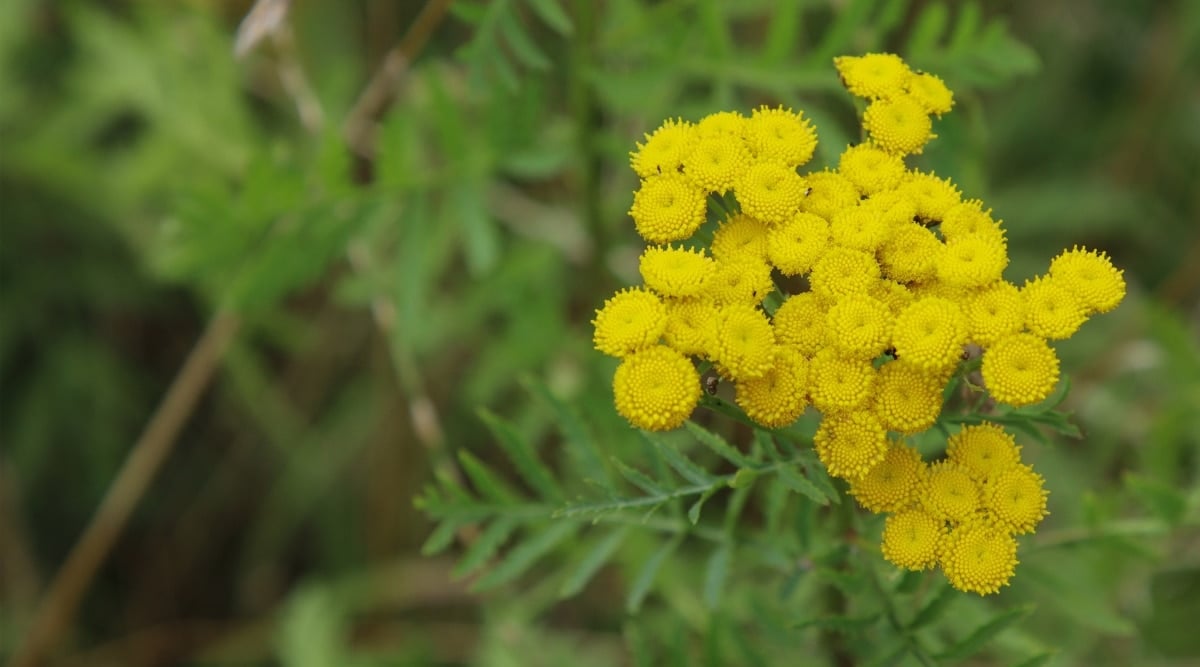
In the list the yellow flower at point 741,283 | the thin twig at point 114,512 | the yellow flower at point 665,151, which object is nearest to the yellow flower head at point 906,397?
the yellow flower at point 741,283

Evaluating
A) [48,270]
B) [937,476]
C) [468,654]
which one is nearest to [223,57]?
[48,270]

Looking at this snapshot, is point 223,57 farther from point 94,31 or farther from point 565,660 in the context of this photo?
point 565,660

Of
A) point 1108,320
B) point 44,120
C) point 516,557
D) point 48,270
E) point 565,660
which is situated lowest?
point 1108,320

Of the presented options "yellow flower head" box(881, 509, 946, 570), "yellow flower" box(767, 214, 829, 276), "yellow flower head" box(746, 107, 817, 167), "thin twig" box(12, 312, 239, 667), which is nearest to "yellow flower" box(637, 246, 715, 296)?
"yellow flower" box(767, 214, 829, 276)

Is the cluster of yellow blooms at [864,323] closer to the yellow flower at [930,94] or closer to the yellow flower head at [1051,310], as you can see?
the yellow flower head at [1051,310]

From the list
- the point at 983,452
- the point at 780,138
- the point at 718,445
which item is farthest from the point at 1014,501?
the point at 780,138

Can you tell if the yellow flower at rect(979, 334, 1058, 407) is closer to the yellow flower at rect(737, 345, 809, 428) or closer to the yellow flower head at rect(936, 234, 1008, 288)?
the yellow flower head at rect(936, 234, 1008, 288)
